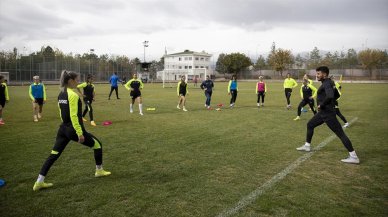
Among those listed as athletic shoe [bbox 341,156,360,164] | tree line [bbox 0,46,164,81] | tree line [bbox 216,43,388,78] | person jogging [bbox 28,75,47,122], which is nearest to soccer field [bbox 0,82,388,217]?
athletic shoe [bbox 341,156,360,164]

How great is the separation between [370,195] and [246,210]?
2.22 meters

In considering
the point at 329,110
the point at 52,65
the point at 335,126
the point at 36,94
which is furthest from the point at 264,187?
the point at 52,65

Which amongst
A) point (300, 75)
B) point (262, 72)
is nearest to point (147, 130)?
point (300, 75)

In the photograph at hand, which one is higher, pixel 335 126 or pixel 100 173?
pixel 335 126

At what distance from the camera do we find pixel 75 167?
6102 mm

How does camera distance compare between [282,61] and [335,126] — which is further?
[282,61]

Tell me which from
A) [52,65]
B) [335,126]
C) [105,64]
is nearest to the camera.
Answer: [335,126]

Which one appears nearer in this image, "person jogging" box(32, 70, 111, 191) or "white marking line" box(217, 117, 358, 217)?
"white marking line" box(217, 117, 358, 217)

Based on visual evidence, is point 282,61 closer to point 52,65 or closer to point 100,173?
point 52,65

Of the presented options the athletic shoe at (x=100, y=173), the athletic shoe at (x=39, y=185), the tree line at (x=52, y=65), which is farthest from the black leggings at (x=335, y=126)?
the tree line at (x=52, y=65)

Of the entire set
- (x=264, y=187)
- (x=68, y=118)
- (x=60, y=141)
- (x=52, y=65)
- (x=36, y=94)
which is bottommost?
(x=264, y=187)

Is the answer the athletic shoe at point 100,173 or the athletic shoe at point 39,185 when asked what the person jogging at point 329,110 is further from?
the athletic shoe at point 39,185

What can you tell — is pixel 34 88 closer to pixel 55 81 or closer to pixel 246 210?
pixel 246 210

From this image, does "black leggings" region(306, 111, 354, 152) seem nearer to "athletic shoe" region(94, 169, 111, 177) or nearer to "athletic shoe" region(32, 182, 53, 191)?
"athletic shoe" region(94, 169, 111, 177)
